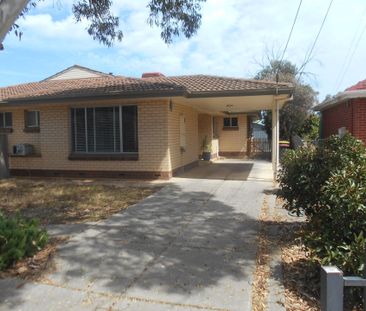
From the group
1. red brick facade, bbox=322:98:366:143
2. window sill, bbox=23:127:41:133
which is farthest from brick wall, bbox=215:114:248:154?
window sill, bbox=23:127:41:133

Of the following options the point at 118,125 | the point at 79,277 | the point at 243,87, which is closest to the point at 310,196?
the point at 79,277

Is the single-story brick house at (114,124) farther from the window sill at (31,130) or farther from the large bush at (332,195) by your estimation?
the large bush at (332,195)

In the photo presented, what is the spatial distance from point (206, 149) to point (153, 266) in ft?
→ 50.6

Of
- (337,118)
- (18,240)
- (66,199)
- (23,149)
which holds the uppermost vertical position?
(337,118)

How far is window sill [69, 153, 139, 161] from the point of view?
1279cm

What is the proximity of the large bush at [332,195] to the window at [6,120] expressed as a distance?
1190 centimetres

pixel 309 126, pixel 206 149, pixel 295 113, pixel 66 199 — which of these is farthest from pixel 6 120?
pixel 309 126

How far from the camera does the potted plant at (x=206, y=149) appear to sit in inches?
782

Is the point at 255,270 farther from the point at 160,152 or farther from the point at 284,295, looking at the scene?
the point at 160,152

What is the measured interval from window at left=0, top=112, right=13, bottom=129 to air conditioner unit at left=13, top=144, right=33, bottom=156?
125 cm

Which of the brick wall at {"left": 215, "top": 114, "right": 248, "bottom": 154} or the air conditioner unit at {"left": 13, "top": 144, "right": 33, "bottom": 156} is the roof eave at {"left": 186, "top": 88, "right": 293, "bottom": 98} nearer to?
the air conditioner unit at {"left": 13, "top": 144, "right": 33, "bottom": 156}

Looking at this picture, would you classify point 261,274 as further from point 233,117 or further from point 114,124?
point 233,117

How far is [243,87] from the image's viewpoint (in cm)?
1202

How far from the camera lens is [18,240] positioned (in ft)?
16.3
